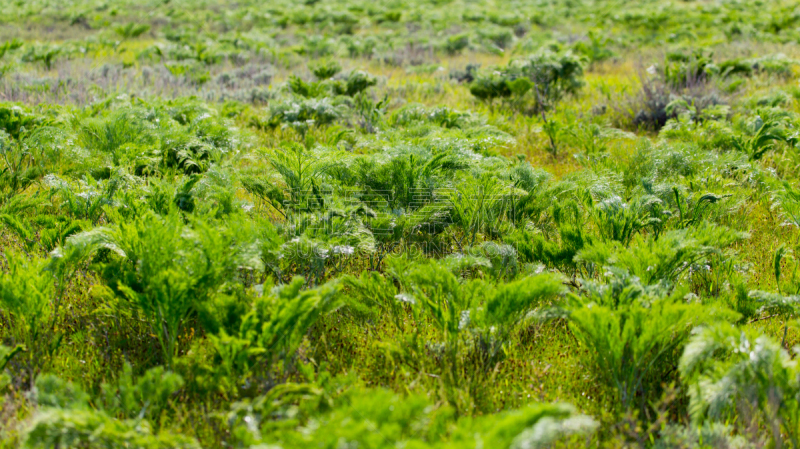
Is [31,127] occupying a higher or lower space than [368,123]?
higher

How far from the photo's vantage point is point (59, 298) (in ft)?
8.23

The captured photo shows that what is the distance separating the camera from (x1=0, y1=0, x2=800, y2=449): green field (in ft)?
6.15

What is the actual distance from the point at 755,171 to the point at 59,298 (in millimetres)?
4538

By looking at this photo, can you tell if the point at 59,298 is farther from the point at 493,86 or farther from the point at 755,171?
the point at 493,86

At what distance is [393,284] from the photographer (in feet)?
9.43

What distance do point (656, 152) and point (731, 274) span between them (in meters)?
1.69

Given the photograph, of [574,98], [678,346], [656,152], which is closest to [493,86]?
[574,98]

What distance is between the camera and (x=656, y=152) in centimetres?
423

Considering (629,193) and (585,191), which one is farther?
(629,193)

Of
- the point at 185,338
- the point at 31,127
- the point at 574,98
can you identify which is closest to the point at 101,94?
the point at 31,127

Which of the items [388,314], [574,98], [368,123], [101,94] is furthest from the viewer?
[574,98]

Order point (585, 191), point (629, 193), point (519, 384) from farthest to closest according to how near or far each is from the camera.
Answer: point (629, 193), point (585, 191), point (519, 384)

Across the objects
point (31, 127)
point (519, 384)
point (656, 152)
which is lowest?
point (519, 384)

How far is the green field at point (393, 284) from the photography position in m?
1.87
